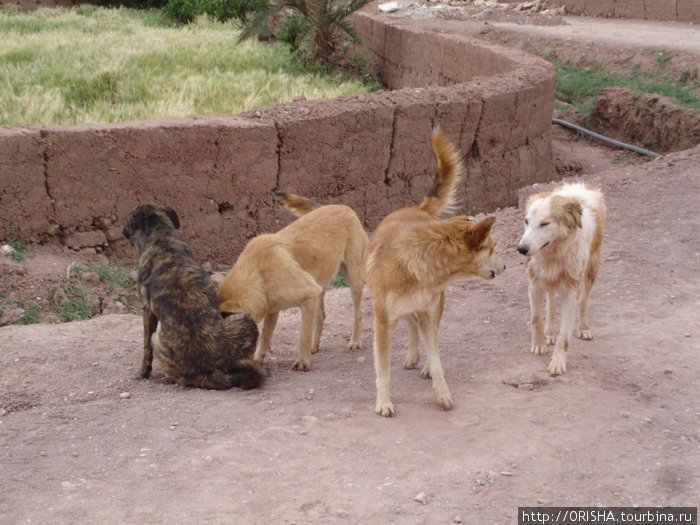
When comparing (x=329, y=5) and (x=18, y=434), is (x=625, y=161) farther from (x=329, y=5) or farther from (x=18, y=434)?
(x=18, y=434)

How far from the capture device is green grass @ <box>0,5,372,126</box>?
440 inches

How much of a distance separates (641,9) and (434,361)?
22778mm

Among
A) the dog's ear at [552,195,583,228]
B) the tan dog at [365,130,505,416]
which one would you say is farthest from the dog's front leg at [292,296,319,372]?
the dog's ear at [552,195,583,228]

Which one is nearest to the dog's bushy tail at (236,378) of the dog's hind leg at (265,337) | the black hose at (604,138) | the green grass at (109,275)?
the dog's hind leg at (265,337)

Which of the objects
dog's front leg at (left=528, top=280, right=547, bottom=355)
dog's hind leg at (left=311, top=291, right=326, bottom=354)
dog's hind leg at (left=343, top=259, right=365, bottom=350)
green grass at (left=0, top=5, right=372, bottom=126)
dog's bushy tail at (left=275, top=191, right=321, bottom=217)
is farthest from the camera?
green grass at (left=0, top=5, right=372, bottom=126)

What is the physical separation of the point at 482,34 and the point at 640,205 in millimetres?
14454

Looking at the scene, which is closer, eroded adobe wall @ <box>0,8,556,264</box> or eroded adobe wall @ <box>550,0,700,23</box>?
eroded adobe wall @ <box>0,8,556,264</box>

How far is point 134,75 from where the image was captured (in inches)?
536

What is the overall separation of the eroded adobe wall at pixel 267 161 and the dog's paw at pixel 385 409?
4.97 m

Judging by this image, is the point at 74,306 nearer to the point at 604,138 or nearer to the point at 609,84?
the point at 604,138

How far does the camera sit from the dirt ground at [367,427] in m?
4.23

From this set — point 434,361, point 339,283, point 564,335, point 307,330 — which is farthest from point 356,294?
point 339,283

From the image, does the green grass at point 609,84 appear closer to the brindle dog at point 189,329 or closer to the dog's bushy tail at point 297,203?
the dog's bushy tail at point 297,203

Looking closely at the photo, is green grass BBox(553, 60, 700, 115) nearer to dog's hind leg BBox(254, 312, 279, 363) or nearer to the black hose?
the black hose
